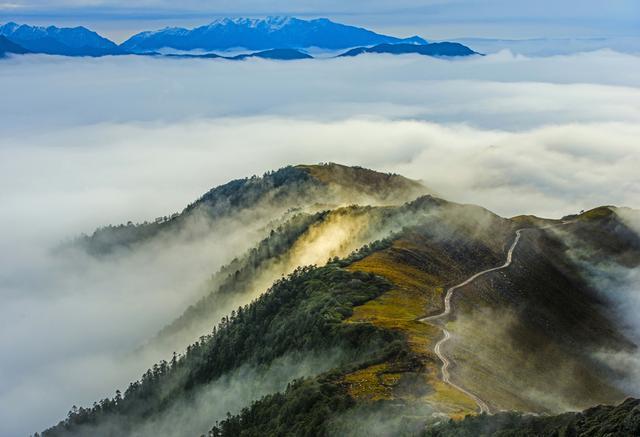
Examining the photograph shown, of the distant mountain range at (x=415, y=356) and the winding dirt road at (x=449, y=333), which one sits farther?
the winding dirt road at (x=449, y=333)

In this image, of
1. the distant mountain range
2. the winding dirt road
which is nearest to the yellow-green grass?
the distant mountain range

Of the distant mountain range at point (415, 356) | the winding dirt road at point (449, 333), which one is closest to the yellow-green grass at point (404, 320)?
the distant mountain range at point (415, 356)

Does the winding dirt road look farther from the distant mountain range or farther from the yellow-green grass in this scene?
the yellow-green grass

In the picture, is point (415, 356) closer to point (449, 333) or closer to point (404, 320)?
point (449, 333)

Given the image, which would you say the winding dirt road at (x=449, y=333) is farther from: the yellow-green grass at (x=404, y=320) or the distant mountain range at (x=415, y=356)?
the yellow-green grass at (x=404, y=320)

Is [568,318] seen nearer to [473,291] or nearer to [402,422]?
[473,291]

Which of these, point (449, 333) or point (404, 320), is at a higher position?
point (404, 320)

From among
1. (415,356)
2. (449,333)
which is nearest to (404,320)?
(449,333)

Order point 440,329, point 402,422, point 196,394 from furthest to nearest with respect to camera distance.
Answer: point 196,394, point 440,329, point 402,422

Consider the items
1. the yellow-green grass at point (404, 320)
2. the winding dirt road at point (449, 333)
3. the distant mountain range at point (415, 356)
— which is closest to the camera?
the distant mountain range at point (415, 356)

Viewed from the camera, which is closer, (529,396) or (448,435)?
(448,435)

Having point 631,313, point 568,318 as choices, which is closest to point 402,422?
point 568,318
